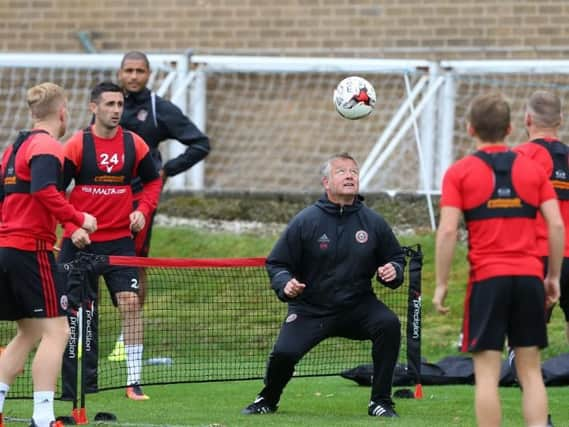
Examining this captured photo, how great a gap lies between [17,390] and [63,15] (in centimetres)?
846

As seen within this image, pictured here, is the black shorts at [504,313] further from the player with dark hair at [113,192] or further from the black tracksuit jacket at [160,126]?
the black tracksuit jacket at [160,126]

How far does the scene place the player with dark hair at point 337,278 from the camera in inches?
345

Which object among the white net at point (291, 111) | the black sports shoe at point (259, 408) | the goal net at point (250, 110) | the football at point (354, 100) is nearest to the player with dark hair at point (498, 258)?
the black sports shoe at point (259, 408)

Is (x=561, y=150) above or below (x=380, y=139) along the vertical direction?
below

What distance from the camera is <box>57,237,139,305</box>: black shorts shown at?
9.50 m

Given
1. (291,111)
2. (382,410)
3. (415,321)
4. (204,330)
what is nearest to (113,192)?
(415,321)

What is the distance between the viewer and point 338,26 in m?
16.5

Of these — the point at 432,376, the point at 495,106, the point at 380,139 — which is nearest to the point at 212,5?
the point at 380,139

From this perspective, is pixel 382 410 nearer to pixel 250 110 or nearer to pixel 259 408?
pixel 259 408

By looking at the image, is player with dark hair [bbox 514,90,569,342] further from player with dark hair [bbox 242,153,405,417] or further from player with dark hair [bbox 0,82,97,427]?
player with dark hair [bbox 0,82,97,427]

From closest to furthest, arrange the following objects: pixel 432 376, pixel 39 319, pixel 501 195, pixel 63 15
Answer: pixel 501 195 → pixel 39 319 → pixel 432 376 → pixel 63 15

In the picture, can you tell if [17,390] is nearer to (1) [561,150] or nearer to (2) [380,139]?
(1) [561,150]

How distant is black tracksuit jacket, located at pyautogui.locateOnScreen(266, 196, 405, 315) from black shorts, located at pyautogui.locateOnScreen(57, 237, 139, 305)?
3.83ft

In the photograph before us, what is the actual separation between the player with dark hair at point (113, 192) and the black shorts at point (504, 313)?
3.27 meters
